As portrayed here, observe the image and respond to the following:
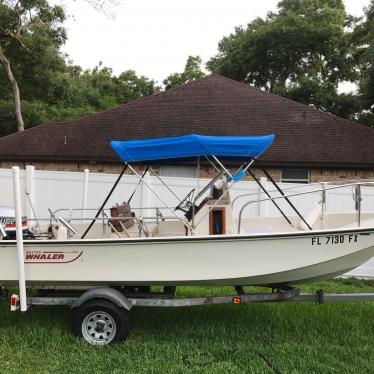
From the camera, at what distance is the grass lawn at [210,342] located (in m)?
4.26

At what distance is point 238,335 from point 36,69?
70.6ft

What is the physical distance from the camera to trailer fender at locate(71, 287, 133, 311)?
469 centimetres

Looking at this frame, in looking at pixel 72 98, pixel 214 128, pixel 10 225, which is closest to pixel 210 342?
pixel 10 225

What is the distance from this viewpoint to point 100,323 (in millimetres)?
4785

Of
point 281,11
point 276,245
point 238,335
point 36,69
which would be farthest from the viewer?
point 281,11

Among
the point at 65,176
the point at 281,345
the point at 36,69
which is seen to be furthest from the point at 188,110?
the point at 281,345

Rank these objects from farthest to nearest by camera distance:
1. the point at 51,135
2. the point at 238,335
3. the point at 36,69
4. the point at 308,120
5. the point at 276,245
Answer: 1. the point at 36,69
2. the point at 51,135
3. the point at 308,120
4. the point at 238,335
5. the point at 276,245

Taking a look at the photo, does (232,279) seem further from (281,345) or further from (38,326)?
(38,326)

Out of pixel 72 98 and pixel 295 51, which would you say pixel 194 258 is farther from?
pixel 72 98

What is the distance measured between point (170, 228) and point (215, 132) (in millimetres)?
9624

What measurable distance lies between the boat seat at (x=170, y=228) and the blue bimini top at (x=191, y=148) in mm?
1024

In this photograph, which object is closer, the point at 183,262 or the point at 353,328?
the point at 183,262

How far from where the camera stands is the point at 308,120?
51.2ft

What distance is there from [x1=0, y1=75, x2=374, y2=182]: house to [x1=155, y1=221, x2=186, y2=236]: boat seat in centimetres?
788
